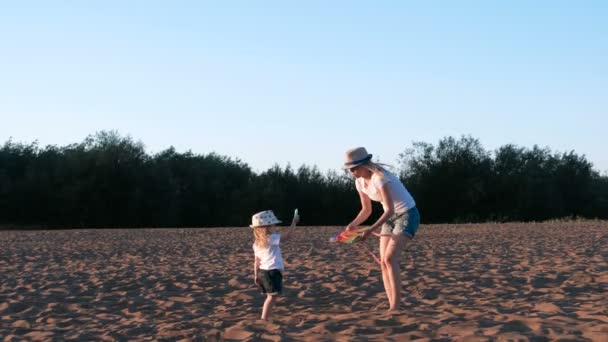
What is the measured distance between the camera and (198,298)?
8727 millimetres

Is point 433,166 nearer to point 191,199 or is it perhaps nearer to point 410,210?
point 191,199

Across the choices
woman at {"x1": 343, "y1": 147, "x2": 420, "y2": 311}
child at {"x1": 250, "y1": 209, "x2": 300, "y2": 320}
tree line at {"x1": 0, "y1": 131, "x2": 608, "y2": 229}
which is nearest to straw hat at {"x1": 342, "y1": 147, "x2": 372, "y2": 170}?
woman at {"x1": 343, "y1": 147, "x2": 420, "y2": 311}

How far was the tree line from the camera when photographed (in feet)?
134

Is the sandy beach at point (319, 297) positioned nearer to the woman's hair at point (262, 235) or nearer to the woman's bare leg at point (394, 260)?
the woman's bare leg at point (394, 260)

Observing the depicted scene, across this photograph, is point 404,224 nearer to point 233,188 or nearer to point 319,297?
point 319,297

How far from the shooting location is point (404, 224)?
6.30 metres

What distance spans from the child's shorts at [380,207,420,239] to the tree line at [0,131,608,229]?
36.2 metres

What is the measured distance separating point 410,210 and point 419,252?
306 inches

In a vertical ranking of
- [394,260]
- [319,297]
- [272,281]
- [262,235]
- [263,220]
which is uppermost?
[263,220]

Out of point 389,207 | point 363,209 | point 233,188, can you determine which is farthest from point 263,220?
point 233,188

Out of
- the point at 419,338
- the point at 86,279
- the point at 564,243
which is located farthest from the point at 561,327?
the point at 564,243

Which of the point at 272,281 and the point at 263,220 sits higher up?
the point at 263,220

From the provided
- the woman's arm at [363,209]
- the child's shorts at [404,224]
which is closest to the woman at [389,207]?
the child's shorts at [404,224]

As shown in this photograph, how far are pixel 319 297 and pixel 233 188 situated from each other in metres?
39.3
